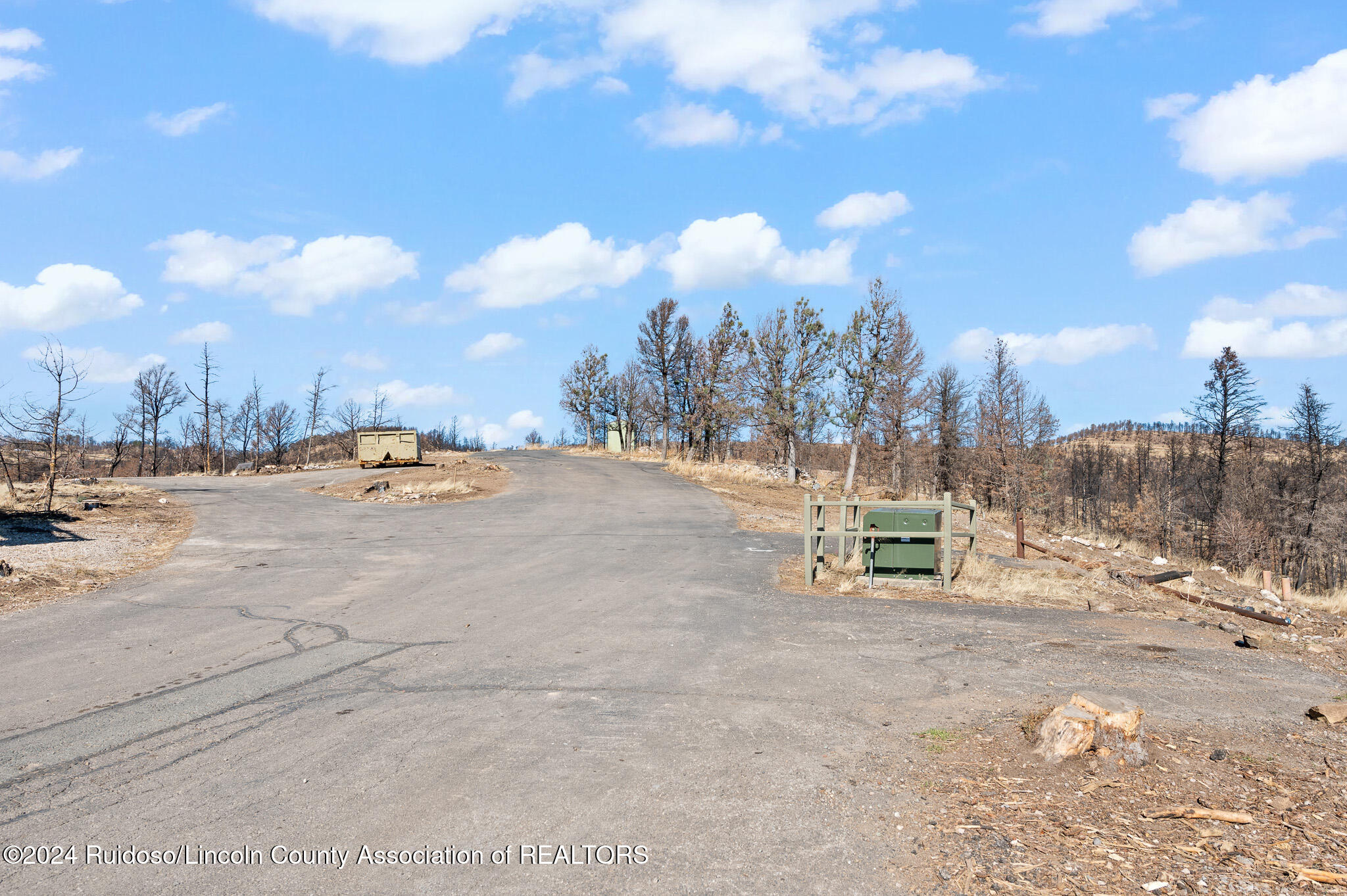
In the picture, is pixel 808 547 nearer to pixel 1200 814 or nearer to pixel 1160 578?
pixel 1200 814

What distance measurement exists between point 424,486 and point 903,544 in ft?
65.9

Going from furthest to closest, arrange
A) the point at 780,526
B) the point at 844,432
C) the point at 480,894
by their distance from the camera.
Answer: the point at 844,432, the point at 780,526, the point at 480,894

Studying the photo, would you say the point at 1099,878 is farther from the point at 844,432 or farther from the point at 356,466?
the point at 356,466

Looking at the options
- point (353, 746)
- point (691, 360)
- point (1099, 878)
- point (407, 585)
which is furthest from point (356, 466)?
point (1099, 878)

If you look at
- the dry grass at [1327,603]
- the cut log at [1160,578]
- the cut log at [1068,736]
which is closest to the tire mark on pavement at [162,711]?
the cut log at [1068,736]

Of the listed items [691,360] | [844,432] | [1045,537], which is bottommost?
[1045,537]

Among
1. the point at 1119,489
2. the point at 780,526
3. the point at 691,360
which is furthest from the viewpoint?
the point at 1119,489

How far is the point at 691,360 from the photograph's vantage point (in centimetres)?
5472

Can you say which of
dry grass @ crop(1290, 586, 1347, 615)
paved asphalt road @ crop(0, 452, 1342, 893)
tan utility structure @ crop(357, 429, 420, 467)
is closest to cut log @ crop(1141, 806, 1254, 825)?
paved asphalt road @ crop(0, 452, 1342, 893)

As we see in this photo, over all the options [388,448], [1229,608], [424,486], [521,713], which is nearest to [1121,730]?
[521,713]

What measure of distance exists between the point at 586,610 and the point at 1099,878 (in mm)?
7772

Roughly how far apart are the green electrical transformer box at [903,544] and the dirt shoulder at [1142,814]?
→ 7185 millimetres

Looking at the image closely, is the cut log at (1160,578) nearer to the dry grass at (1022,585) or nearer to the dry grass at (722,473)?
the dry grass at (1022,585)

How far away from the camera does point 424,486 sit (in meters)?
27.5
